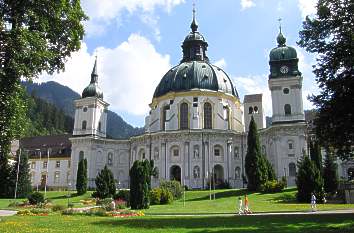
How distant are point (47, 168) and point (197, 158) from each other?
42.3m

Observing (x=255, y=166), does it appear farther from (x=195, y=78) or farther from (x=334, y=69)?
(x=334, y=69)

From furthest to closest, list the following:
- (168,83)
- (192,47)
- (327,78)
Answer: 1. (192,47)
2. (168,83)
3. (327,78)

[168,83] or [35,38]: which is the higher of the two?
[168,83]

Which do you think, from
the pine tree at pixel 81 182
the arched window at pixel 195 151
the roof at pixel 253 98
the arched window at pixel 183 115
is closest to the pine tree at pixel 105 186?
the pine tree at pixel 81 182

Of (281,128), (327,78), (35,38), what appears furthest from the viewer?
(281,128)

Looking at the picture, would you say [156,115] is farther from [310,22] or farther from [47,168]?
[310,22]

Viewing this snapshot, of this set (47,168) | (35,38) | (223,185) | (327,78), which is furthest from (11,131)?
(47,168)

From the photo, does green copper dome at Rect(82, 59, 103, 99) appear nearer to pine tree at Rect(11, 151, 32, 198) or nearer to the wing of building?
the wing of building

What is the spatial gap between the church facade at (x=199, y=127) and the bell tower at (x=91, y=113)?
215mm

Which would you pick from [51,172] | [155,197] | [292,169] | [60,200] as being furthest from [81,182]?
[292,169]

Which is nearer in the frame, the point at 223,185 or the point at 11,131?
the point at 11,131

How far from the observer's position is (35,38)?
713 inches

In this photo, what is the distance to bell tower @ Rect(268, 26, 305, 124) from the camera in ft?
226

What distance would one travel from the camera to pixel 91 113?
280ft
